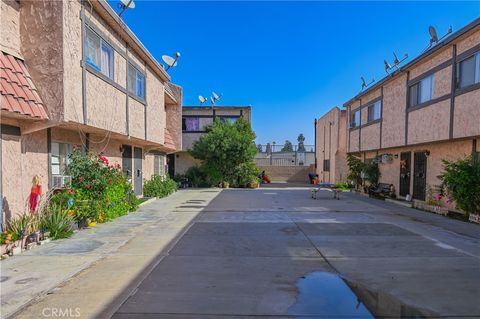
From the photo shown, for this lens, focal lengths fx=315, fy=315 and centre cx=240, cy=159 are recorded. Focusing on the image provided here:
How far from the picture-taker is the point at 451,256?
630cm

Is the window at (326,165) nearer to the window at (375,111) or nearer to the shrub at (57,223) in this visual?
the window at (375,111)

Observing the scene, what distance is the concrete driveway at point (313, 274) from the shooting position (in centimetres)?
398

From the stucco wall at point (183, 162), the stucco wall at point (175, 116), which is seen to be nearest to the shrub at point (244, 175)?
the stucco wall at point (183, 162)

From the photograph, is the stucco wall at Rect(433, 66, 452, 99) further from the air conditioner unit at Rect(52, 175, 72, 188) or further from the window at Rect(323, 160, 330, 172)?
the window at Rect(323, 160, 330, 172)

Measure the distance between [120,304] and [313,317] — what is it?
2.44 meters

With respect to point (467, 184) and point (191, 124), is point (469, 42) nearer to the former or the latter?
point (467, 184)

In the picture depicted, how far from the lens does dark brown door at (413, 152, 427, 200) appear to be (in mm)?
14828

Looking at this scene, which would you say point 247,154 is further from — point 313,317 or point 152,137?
point 313,317

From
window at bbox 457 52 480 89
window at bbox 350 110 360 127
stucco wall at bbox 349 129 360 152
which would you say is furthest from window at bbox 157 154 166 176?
window at bbox 457 52 480 89

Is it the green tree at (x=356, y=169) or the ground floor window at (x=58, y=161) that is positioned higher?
the ground floor window at (x=58, y=161)

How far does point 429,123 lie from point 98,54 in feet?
42.2

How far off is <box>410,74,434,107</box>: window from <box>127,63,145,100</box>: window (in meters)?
12.2

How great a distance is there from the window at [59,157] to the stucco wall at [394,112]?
14.7 m

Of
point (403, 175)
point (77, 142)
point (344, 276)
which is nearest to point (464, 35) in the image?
point (403, 175)
